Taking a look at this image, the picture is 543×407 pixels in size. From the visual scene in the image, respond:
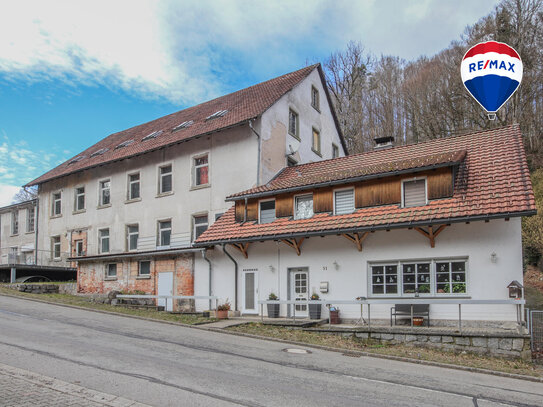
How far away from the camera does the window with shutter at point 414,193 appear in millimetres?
16938

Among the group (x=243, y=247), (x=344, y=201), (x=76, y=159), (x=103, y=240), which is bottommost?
(x=243, y=247)

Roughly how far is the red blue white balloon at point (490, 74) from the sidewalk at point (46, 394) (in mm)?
18022

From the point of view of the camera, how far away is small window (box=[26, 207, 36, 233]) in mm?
37875

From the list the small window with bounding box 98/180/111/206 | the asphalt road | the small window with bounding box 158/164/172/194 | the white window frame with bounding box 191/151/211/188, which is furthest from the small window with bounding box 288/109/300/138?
the asphalt road

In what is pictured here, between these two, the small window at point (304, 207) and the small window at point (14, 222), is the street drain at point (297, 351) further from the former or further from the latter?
the small window at point (14, 222)

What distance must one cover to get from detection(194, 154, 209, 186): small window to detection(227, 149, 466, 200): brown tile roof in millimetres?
3768

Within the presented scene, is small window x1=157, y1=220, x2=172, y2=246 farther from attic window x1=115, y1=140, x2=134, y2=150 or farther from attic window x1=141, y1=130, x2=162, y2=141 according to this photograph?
attic window x1=115, y1=140, x2=134, y2=150

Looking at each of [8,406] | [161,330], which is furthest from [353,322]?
[8,406]

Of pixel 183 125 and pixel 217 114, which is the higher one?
pixel 217 114

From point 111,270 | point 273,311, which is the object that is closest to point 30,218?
point 111,270

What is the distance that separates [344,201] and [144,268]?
11.9 meters

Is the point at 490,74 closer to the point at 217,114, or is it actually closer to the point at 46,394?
the point at 217,114

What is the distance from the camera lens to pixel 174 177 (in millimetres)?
26812

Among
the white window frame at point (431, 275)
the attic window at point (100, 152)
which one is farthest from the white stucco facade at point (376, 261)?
the attic window at point (100, 152)
